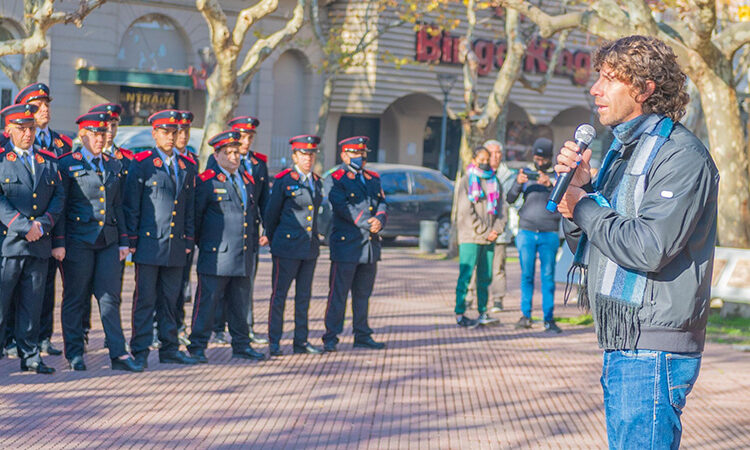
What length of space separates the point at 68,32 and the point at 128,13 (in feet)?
6.19

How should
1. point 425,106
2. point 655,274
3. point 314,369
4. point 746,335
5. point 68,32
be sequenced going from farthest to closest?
point 425,106
point 68,32
point 746,335
point 314,369
point 655,274

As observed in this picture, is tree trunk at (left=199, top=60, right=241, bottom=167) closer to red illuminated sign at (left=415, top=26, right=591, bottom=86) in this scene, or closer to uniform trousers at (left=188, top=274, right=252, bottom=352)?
uniform trousers at (left=188, top=274, right=252, bottom=352)

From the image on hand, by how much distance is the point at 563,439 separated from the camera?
7188mm

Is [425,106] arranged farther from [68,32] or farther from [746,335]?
[746,335]

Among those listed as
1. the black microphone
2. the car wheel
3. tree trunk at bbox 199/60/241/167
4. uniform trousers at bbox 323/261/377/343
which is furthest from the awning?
the black microphone

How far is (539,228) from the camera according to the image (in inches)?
470

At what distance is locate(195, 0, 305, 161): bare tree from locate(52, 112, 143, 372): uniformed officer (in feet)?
21.0

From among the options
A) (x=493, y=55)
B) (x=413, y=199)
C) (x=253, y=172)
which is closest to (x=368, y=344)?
(x=253, y=172)

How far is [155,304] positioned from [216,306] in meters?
0.52

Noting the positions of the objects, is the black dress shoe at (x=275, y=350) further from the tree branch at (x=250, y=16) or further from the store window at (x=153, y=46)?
the store window at (x=153, y=46)

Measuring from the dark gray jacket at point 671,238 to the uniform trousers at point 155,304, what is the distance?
5.98 m

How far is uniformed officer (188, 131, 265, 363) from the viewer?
951 centimetres

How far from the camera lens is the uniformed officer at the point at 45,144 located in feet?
30.2

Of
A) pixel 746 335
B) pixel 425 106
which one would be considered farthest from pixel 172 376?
pixel 425 106
